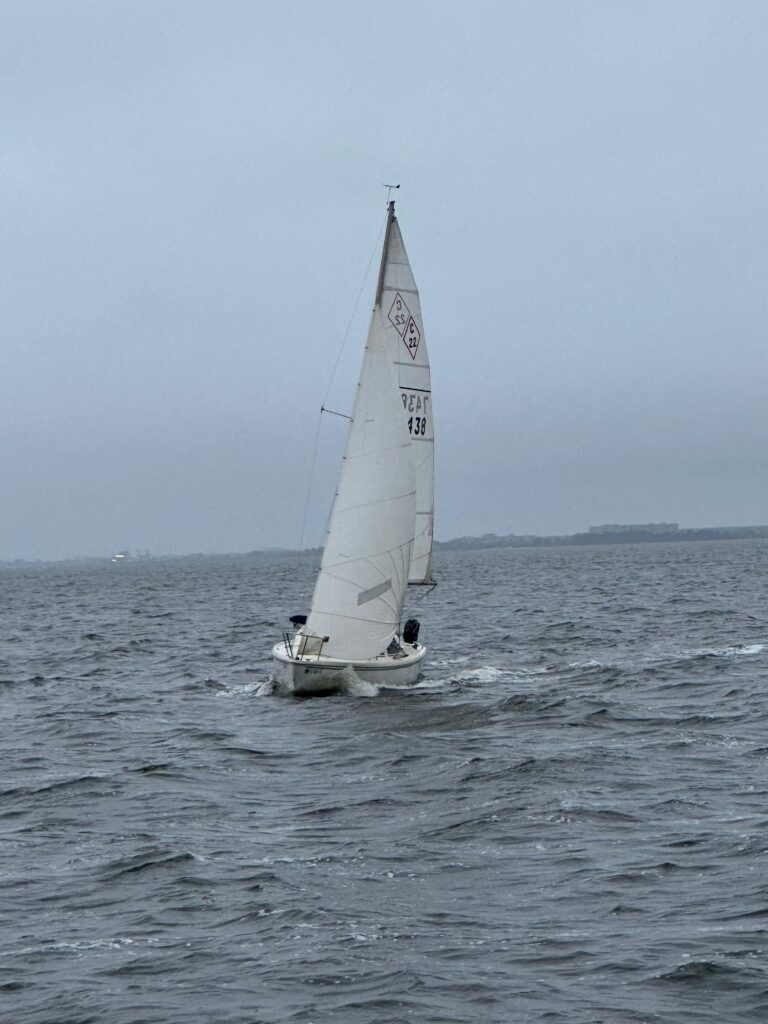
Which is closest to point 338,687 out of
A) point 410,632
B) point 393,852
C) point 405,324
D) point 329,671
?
point 329,671

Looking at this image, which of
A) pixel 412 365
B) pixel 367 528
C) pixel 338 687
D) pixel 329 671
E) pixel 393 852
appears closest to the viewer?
pixel 393 852

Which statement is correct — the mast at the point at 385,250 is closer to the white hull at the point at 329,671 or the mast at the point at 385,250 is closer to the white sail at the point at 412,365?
the white sail at the point at 412,365

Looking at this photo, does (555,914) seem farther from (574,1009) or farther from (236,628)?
(236,628)

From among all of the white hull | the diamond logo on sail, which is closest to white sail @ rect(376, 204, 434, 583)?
the diamond logo on sail

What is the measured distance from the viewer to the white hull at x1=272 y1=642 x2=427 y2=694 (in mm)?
27469

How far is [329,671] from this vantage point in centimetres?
2750

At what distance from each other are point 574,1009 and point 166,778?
10.3m

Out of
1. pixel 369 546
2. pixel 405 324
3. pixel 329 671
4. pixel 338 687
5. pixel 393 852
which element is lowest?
pixel 393 852

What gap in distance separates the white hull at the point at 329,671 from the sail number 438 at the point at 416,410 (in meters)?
6.44

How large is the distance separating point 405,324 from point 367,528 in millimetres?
6025

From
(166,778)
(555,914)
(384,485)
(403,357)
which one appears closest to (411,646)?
(384,485)

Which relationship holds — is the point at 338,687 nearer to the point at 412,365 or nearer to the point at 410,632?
the point at 410,632

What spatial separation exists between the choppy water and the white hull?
57 centimetres

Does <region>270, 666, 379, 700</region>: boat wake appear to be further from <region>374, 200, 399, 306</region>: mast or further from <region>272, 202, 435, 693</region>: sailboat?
<region>374, 200, 399, 306</region>: mast
